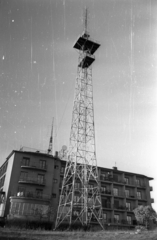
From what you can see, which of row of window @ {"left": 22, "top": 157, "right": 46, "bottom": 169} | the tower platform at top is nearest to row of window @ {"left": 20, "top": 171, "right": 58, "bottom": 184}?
row of window @ {"left": 22, "top": 157, "right": 46, "bottom": 169}

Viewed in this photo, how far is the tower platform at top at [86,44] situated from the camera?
109ft

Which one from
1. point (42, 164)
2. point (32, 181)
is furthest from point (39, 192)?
point (42, 164)

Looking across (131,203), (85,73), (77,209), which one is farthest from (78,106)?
(131,203)

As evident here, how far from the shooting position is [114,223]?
43.9 meters

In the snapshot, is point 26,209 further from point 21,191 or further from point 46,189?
point 46,189

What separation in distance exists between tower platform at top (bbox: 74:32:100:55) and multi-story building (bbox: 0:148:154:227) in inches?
795

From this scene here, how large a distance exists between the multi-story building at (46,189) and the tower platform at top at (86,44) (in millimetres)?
20205

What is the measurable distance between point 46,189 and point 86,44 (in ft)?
82.8

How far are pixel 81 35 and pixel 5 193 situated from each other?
28326 millimetres

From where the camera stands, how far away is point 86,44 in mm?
33812

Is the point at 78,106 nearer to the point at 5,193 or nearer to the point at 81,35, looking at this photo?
the point at 81,35

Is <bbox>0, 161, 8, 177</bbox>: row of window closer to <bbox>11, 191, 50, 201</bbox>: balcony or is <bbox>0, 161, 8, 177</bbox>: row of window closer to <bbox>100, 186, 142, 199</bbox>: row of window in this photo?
<bbox>11, 191, 50, 201</bbox>: balcony

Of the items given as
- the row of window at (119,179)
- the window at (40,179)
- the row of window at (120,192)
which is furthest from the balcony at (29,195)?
the row of window at (119,179)

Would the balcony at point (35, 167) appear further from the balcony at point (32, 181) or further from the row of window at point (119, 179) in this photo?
the row of window at point (119, 179)
